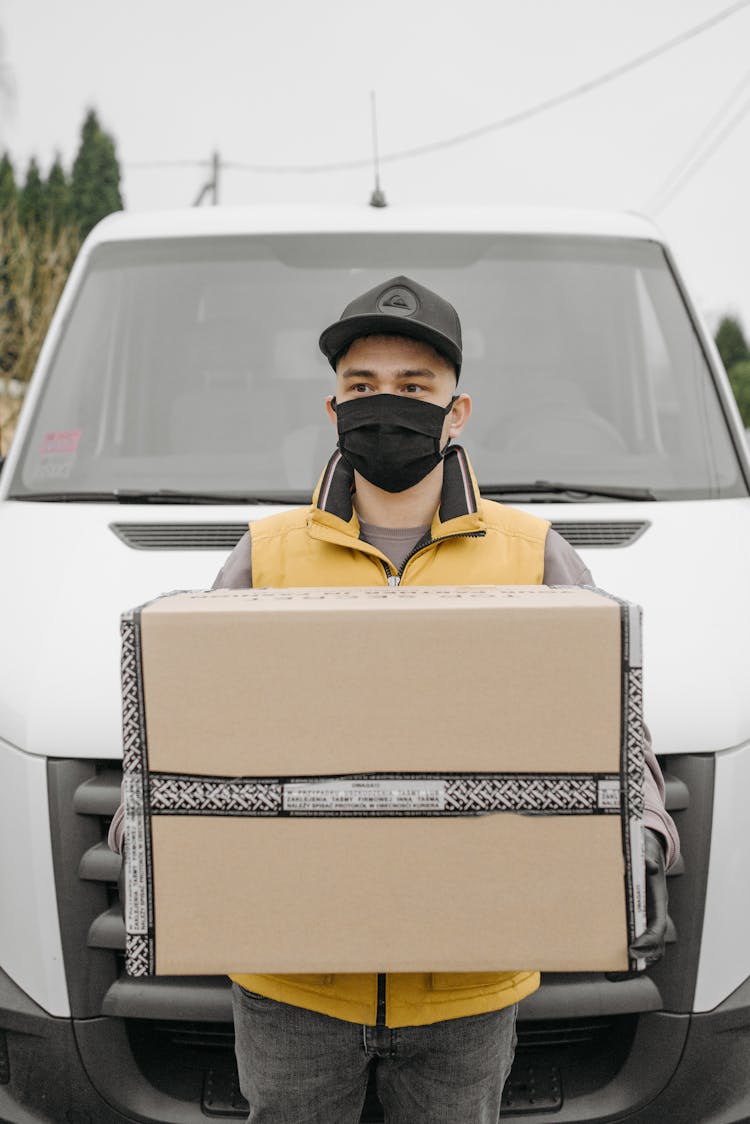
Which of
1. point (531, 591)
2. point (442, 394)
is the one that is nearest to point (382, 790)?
point (531, 591)

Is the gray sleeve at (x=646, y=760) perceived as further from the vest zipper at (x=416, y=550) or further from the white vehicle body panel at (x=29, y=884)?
the white vehicle body panel at (x=29, y=884)

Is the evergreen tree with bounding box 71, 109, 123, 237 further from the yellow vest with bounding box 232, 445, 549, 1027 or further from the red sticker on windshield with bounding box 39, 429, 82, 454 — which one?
the yellow vest with bounding box 232, 445, 549, 1027

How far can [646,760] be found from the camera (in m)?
1.69

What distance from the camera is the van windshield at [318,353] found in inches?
119

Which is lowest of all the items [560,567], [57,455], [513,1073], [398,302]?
[513,1073]

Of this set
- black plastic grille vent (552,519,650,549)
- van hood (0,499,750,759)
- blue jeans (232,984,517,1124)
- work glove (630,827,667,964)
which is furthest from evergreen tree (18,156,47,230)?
work glove (630,827,667,964)

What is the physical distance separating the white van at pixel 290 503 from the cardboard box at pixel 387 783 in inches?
21.9

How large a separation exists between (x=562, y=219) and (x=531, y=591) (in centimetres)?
203

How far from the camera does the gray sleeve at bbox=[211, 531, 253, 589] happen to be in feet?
6.31

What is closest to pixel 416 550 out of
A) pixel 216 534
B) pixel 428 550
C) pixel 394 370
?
pixel 428 550

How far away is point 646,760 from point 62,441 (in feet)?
6.29

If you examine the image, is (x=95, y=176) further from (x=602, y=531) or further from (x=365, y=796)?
(x=365, y=796)

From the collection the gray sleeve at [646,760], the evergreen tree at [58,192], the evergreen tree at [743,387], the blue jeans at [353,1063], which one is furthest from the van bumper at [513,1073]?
the evergreen tree at [58,192]

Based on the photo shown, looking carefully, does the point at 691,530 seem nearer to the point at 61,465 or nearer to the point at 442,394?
the point at 442,394
